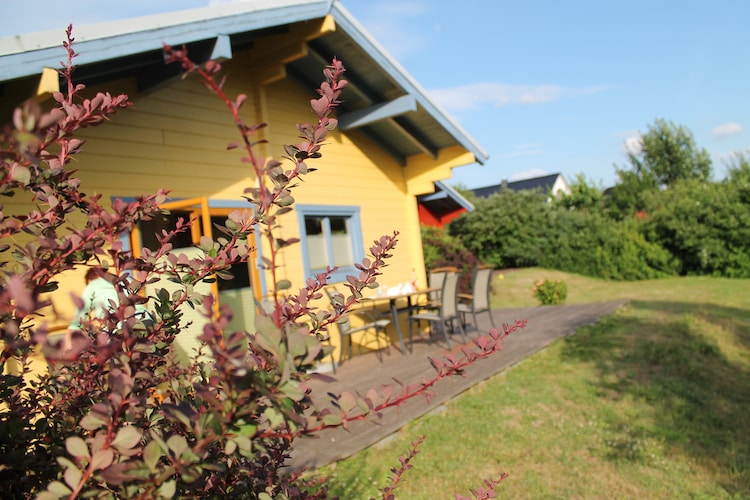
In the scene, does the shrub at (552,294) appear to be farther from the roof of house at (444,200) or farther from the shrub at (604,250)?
the shrub at (604,250)

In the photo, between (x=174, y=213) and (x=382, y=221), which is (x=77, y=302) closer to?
(x=174, y=213)

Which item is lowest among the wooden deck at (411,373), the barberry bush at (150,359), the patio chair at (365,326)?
the wooden deck at (411,373)

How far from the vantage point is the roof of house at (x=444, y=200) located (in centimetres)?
1080

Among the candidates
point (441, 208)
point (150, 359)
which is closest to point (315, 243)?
point (441, 208)

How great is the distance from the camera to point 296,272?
710 cm

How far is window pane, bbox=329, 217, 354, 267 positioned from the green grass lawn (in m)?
3.10

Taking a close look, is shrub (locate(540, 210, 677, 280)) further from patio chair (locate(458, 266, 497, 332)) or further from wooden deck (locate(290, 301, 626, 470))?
patio chair (locate(458, 266, 497, 332))

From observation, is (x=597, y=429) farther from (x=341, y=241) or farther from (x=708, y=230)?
(x=708, y=230)

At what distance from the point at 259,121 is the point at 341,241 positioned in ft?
7.80

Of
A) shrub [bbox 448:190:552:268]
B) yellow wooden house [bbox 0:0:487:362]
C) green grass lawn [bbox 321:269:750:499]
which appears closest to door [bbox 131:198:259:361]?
yellow wooden house [bbox 0:0:487:362]

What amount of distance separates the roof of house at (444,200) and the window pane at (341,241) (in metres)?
2.79

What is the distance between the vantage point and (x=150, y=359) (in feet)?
3.50

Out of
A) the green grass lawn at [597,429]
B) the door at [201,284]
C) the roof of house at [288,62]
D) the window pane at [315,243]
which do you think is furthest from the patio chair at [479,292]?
the door at [201,284]

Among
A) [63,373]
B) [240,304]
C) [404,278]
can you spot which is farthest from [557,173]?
[63,373]
